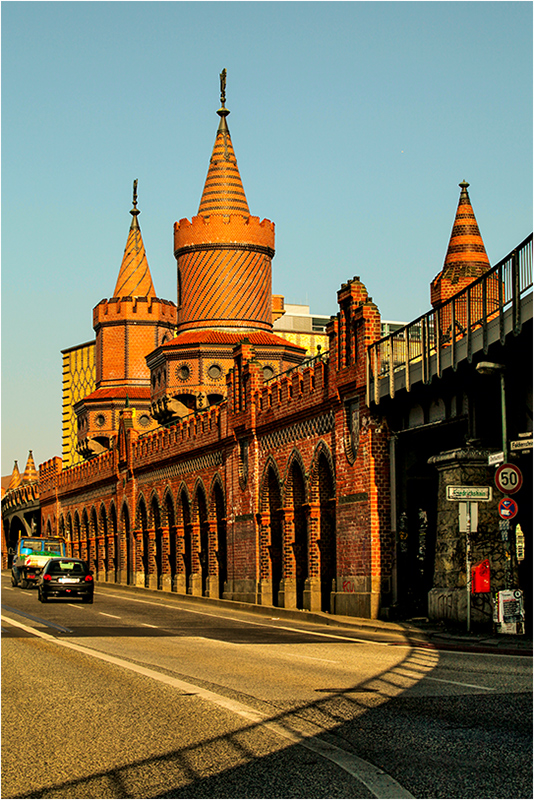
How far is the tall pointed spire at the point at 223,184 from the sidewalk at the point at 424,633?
30916mm

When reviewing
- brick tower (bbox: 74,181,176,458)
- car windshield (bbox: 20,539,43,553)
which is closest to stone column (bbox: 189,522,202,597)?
car windshield (bbox: 20,539,43,553)

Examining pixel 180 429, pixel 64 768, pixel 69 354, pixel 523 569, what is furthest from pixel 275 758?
pixel 69 354

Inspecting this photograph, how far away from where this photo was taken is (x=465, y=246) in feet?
117

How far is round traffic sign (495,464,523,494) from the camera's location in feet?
67.3

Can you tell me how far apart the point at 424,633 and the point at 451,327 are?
6.70 metres

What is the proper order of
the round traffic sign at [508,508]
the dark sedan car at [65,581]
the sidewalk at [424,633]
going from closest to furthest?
1. the sidewalk at [424,633]
2. the round traffic sign at [508,508]
3. the dark sedan car at [65,581]

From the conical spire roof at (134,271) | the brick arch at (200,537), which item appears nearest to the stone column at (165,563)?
the brick arch at (200,537)

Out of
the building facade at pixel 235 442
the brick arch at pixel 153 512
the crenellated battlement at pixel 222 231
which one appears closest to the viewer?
the building facade at pixel 235 442

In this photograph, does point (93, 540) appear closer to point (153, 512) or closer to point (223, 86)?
point (153, 512)

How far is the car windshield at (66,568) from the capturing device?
36.9m

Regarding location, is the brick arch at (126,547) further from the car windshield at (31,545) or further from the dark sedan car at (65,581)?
the dark sedan car at (65,581)

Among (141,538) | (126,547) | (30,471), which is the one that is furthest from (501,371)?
(30,471)

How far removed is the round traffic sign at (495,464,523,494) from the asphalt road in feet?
10.8

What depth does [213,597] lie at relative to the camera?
44.6m
